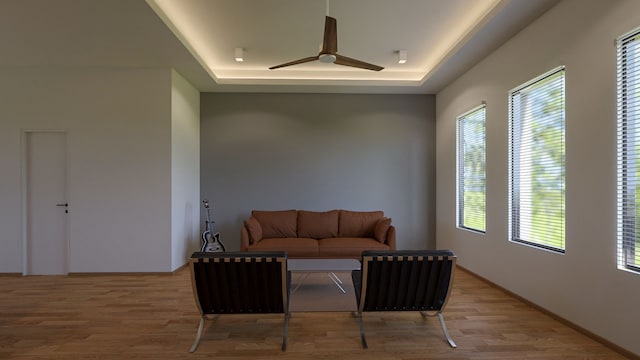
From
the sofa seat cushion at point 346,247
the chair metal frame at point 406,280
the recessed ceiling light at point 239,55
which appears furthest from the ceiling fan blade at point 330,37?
the sofa seat cushion at point 346,247

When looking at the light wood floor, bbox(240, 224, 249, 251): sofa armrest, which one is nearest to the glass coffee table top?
the light wood floor

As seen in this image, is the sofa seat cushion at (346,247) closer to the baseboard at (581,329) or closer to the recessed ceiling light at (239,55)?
the baseboard at (581,329)

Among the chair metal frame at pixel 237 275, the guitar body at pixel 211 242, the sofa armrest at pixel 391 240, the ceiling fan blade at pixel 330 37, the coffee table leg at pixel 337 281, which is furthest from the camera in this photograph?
the guitar body at pixel 211 242

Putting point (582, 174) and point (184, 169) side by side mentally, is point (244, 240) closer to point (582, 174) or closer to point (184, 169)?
point (184, 169)

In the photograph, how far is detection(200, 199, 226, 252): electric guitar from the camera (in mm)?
5523

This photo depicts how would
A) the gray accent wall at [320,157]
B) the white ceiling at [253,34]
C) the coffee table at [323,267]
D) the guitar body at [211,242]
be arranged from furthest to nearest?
the gray accent wall at [320,157] → the guitar body at [211,242] → the coffee table at [323,267] → the white ceiling at [253,34]

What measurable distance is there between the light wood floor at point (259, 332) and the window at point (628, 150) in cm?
87

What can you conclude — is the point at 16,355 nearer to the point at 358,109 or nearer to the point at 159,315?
the point at 159,315

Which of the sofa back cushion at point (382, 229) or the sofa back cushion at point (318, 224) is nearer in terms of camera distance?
the sofa back cushion at point (382, 229)

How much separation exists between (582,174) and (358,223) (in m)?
3.30

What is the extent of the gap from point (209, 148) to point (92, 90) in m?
1.92

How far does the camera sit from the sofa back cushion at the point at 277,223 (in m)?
5.53

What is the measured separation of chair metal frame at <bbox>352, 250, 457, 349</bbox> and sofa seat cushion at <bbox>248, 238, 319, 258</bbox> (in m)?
2.11

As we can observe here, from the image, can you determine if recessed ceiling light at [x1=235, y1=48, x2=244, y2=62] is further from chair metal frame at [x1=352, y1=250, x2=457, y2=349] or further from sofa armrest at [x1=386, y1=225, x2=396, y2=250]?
chair metal frame at [x1=352, y1=250, x2=457, y2=349]
